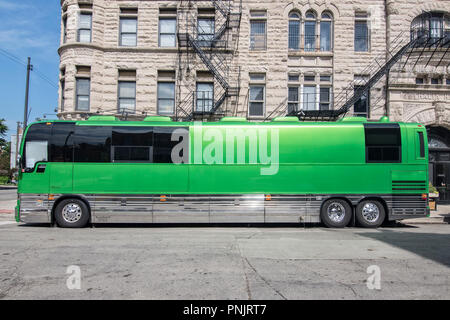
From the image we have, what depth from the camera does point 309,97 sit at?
20.2 meters

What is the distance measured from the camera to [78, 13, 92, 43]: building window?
65.9ft

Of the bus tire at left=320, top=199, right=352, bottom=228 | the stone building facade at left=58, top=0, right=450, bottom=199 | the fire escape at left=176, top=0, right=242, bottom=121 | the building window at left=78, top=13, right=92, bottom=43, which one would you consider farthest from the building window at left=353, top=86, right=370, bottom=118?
the building window at left=78, top=13, right=92, bottom=43

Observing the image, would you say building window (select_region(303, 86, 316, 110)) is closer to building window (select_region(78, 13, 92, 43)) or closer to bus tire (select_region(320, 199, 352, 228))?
bus tire (select_region(320, 199, 352, 228))

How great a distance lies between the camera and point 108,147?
11289 millimetres

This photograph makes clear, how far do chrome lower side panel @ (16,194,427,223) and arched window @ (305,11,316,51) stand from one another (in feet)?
39.8

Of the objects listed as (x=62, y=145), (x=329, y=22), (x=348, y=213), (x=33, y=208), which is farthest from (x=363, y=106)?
(x=33, y=208)

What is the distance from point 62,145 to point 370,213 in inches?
439

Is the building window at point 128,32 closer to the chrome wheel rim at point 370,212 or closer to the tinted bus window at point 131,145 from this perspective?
the tinted bus window at point 131,145

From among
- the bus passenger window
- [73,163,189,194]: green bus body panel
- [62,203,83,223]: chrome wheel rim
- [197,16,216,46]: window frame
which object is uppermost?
[197,16,216,46]: window frame

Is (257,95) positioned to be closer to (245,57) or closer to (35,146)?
(245,57)

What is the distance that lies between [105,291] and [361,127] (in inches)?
400

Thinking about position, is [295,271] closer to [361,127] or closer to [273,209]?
[273,209]

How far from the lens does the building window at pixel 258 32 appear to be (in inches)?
798

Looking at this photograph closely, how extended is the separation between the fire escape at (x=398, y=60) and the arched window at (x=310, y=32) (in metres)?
3.44
